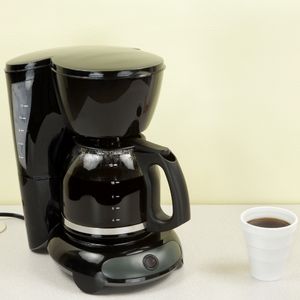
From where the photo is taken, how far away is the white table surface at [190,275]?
36.6 inches

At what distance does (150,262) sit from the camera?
0.93 metres

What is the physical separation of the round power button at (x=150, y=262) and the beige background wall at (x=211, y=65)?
1.21ft

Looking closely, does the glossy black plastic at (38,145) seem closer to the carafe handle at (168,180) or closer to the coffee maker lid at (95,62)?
the coffee maker lid at (95,62)

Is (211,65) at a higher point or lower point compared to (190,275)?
higher

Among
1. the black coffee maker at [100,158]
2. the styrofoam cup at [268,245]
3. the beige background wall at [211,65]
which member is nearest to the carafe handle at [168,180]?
the black coffee maker at [100,158]

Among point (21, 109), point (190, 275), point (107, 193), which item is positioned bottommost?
point (190, 275)

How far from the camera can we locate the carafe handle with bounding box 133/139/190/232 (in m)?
0.90

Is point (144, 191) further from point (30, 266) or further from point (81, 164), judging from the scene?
point (30, 266)

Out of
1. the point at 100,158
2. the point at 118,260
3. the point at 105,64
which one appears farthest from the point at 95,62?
the point at 118,260

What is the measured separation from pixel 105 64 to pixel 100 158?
16cm

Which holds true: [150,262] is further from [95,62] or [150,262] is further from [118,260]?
[95,62]

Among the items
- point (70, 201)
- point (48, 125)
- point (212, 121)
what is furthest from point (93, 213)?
point (212, 121)

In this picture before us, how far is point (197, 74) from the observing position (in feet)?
3.99

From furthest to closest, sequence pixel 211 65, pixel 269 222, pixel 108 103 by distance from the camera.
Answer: pixel 211 65 < pixel 269 222 < pixel 108 103
